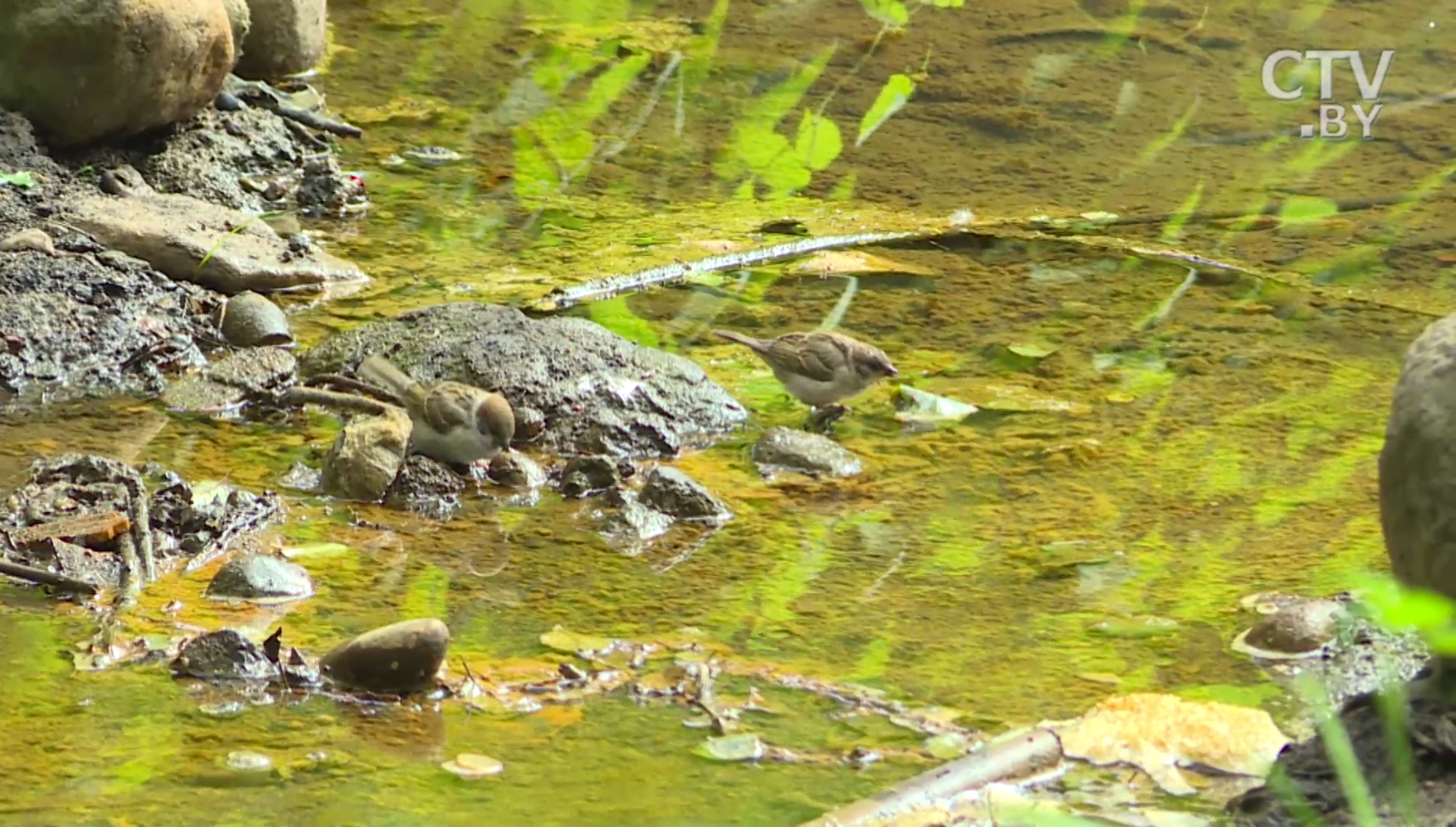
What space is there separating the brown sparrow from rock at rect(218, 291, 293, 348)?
979 millimetres

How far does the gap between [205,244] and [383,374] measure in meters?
1.17

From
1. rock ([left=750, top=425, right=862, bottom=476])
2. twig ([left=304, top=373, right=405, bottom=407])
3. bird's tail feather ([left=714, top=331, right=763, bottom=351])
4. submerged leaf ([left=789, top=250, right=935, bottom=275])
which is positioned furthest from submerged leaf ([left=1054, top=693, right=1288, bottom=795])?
submerged leaf ([left=789, top=250, right=935, bottom=275])

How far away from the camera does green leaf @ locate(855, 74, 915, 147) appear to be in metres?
8.40

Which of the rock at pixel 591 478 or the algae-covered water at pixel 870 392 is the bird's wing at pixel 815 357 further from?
the rock at pixel 591 478

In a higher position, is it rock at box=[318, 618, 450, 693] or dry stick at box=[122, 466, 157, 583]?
rock at box=[318, 618, 450, 693]

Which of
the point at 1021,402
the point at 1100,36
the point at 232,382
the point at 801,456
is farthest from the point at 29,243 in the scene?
the point at 1100,36

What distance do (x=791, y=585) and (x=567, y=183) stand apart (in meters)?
3.47

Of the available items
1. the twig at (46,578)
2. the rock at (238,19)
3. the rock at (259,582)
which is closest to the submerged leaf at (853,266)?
the rock at (238,19)

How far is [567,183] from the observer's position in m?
7.50

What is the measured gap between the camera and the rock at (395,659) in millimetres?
3604

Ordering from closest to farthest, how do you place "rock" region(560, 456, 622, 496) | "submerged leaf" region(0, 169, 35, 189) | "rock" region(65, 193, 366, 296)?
"rock" region(560, 456, 622, 496)
"rock" region(65, 193, 366, 296)
"submerged leaf" region(0, 169, 35, 189)

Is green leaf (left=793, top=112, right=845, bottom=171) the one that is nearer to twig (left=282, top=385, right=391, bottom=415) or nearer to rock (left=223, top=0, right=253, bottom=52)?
rock (left=223, top=0, right=253, bottom=52)

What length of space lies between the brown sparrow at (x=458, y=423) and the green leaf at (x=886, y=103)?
368 cm

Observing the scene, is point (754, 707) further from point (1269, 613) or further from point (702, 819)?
point (1269, 613)
